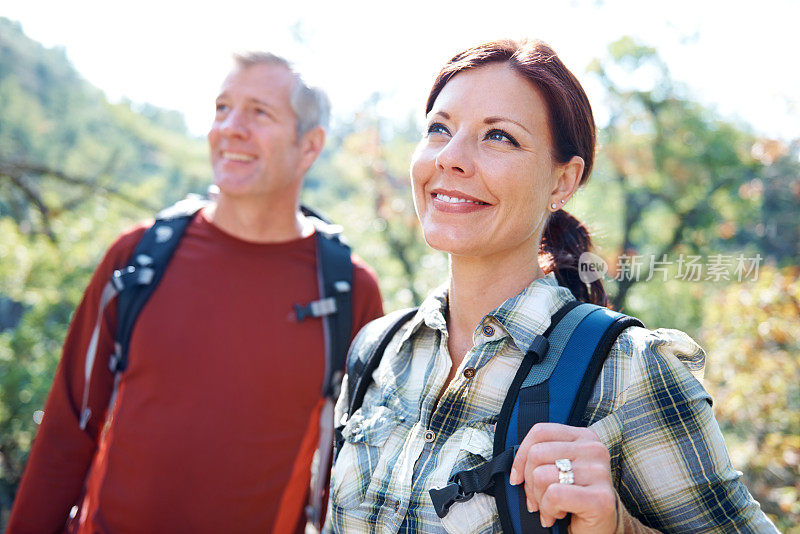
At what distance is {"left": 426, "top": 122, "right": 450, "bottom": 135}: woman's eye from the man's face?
1.22 metres

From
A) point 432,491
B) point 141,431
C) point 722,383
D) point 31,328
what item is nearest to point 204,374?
point 141,431

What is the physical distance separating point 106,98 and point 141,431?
88.6ft

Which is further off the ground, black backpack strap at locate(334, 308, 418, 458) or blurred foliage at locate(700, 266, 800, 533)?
black backpack strap at locate(334, 308, 418, 458)

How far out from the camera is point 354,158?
1085 centimetres

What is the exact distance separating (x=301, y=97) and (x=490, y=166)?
5.22 feet

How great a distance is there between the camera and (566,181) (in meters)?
1.61

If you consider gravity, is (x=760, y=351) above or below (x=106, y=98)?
below

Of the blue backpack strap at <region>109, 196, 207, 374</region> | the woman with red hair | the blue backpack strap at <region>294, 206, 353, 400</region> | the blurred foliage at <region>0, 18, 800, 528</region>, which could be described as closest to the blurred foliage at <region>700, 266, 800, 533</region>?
the blurred foliage at <region>0, 18, 800, 528</region>

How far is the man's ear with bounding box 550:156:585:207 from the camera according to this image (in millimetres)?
1594

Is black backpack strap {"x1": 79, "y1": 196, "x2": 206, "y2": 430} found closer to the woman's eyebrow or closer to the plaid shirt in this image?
the plaid shirt

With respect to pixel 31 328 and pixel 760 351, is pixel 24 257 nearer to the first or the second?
pixel 31 328

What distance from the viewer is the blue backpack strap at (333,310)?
2.44 metres

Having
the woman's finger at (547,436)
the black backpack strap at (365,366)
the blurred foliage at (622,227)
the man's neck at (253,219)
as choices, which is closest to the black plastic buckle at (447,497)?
the woman's finger at (547,436)

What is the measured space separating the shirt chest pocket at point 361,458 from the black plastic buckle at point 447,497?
22 centimetres
